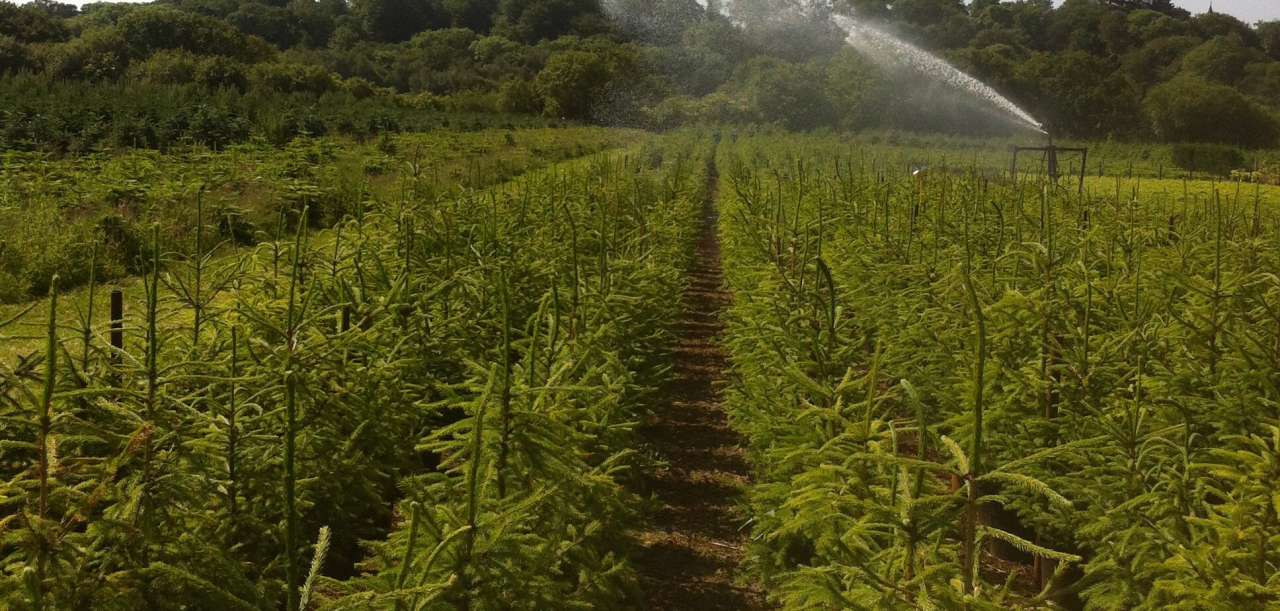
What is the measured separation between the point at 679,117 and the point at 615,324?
2066 inches

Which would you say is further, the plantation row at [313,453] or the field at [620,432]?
the field at [620,432]

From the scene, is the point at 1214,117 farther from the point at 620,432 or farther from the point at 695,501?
the point at 620,432

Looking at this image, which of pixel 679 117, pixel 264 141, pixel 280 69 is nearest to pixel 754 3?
pixel 679 117

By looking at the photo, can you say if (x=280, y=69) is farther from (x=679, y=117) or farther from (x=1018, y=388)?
(x=1018, y=388)

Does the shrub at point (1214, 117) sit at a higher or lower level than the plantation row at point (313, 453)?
higher

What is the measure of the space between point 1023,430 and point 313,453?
3615 mm

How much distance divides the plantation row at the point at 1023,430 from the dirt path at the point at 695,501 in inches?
27.1

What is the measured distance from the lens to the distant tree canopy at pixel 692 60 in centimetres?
4694

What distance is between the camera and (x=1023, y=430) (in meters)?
4.38

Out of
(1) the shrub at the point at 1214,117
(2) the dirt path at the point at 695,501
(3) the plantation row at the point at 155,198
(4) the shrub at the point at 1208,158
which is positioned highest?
(1) the shrub at the point at 1214,117

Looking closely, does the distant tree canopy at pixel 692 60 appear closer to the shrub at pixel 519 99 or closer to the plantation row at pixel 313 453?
the shrub at pixel 519 99

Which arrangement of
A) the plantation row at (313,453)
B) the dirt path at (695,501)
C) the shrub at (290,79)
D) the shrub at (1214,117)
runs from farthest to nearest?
the shrub at (1214,117), the shrub at (290,79), the dirt path at (695,501), the plantation row at (313,453)

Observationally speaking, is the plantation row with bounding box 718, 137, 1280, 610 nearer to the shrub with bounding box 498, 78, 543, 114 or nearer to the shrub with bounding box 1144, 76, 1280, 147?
the shrub with bounding box 498, 78, 543, 114

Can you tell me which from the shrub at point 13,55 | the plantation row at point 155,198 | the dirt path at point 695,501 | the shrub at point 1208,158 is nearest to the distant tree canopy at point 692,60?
the shrub at point 13,55
